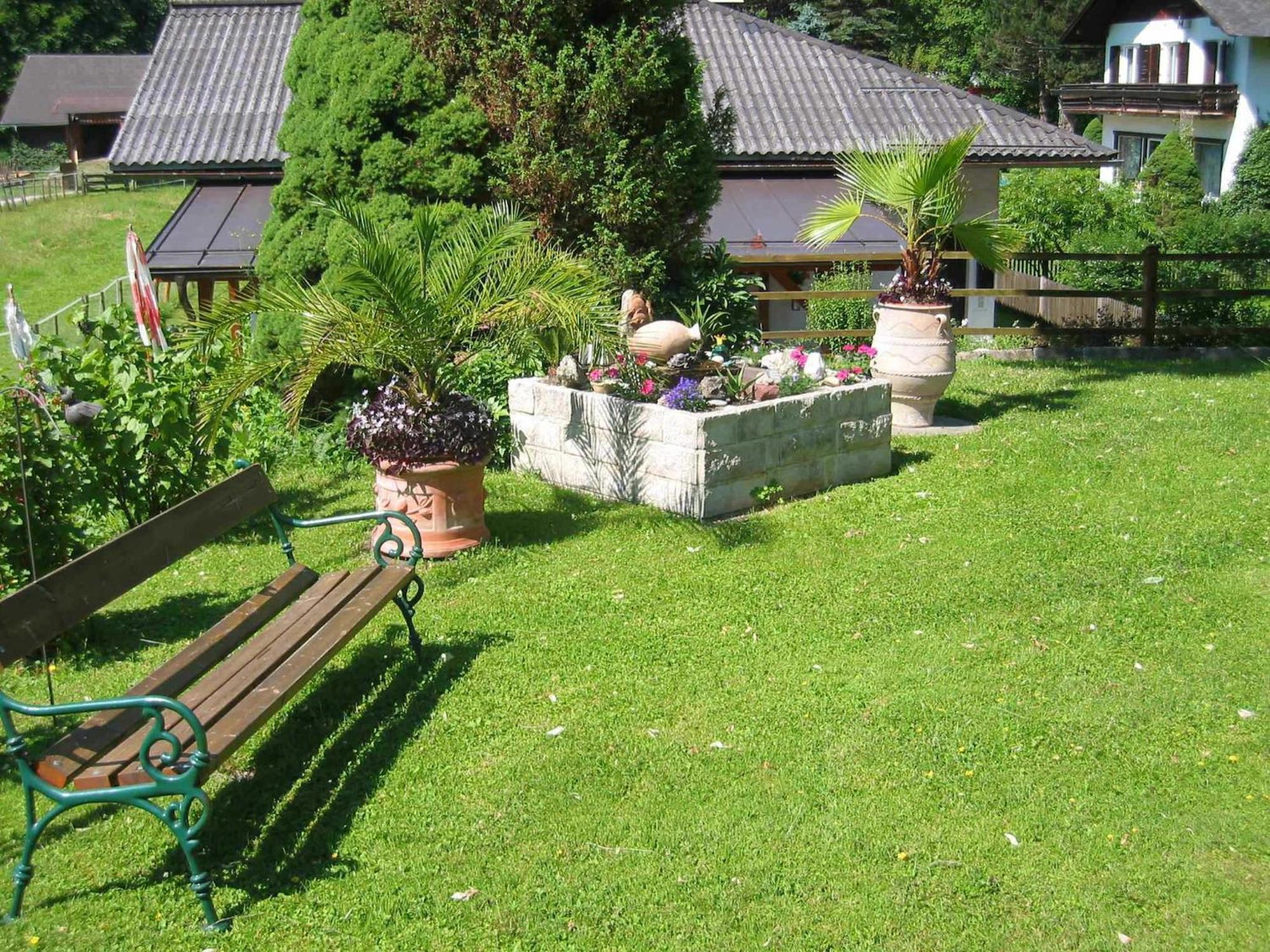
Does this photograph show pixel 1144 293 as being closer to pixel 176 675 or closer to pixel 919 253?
pixel 919 253

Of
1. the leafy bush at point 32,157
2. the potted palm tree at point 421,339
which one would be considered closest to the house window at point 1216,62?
the potted palm tree at point 421,339

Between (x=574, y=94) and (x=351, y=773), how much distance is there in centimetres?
640

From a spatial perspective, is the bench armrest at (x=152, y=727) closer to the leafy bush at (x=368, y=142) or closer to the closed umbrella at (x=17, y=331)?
the closed umbrella at (x=17, y=331)

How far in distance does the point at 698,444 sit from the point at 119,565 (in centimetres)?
400

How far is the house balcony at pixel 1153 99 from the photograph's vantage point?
102 ft

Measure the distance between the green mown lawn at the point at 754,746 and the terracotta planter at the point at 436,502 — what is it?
0.71 ft

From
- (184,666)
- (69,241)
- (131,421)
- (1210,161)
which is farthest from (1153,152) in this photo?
(184,666)

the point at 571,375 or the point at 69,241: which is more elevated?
the point at 69,241

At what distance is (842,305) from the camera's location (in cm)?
1492

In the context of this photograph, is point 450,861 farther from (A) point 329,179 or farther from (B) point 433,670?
(A) point 329,179

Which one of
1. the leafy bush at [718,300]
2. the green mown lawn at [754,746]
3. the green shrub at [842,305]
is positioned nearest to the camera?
the green mown lawn at [754,746]

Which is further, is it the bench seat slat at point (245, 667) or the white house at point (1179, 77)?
the white house at point (1179, 77)

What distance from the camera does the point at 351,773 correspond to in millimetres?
5020

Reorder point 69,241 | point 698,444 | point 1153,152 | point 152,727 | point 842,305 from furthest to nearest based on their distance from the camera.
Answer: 1. point 69,241
2. point 1153,152
3. point 842,305
4. point 698,444
5. point 152,727
